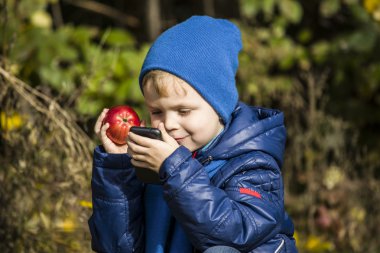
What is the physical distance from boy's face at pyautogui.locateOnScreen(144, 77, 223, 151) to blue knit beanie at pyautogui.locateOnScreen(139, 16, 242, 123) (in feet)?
0.10

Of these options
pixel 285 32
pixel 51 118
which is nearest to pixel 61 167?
pixel 51 118

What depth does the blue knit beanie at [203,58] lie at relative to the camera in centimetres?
242

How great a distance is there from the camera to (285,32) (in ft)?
19.6

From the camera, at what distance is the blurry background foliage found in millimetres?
3318

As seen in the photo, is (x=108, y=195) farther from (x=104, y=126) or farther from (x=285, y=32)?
(x=285, y=32)

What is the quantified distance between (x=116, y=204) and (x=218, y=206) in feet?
1.12

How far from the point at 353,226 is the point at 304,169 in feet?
2.30

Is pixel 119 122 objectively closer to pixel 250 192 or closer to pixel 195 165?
pixel 195 165

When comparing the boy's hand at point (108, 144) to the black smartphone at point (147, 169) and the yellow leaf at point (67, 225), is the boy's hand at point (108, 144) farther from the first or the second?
the yellow leaf at point (67, 225)

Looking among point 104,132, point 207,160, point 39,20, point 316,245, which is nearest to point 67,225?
point 104,132

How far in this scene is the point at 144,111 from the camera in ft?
16.6

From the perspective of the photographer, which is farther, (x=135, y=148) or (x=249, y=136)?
(x=249, y=136)

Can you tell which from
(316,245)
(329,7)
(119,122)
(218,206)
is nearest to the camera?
(218,206)

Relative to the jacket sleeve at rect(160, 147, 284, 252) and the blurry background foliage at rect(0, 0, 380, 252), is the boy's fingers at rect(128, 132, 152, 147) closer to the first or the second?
the jacket sleeve at rect(160, 147, 284, 252)
